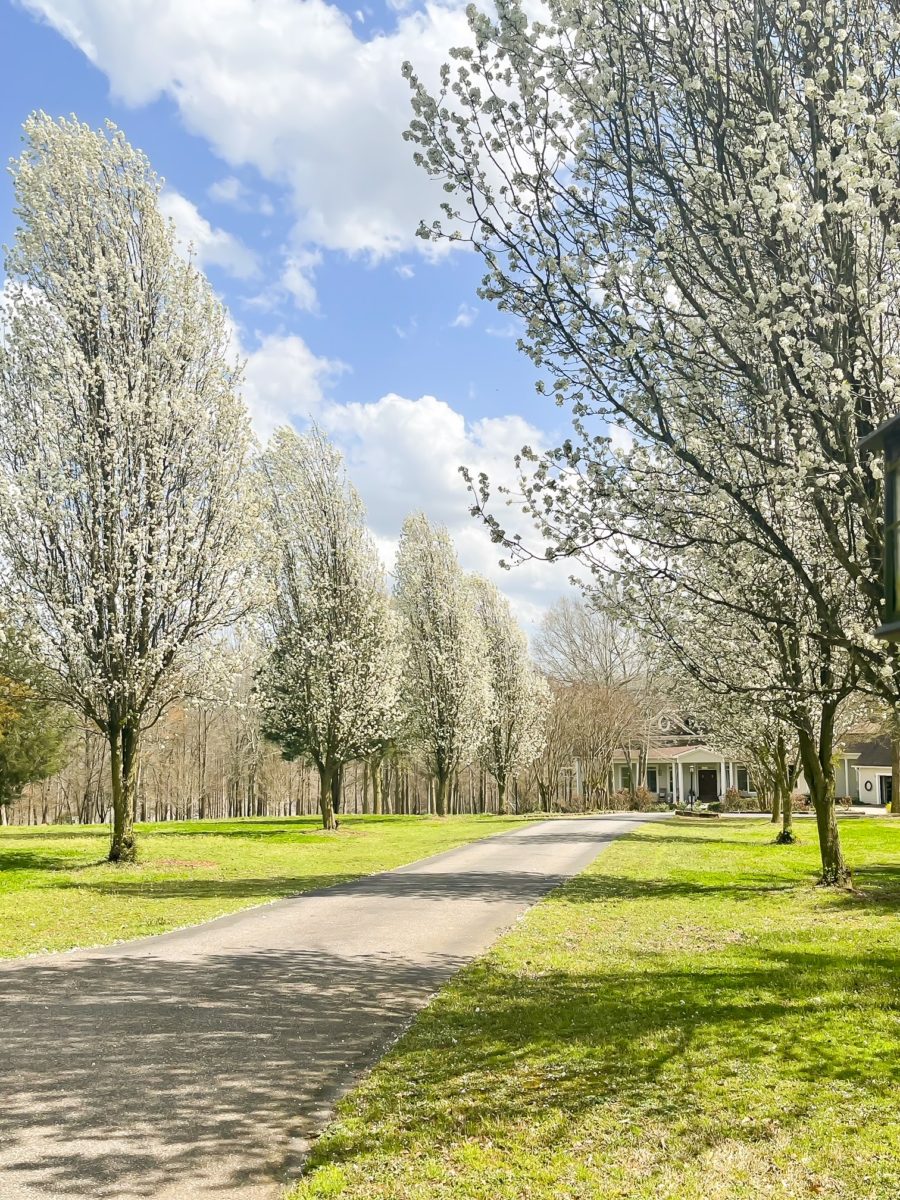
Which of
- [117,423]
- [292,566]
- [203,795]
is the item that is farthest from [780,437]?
[203,795]

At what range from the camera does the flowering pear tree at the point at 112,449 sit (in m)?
18.9

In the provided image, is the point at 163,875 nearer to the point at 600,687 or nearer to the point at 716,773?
the point at 600,687

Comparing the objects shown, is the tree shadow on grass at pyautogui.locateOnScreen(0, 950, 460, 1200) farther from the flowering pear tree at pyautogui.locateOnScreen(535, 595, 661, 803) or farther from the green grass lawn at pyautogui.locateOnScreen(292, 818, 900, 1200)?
the flowering pear tree at pyautogui.locateOnScreen(535, 595, 661, 803)

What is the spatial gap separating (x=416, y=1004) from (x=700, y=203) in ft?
23.9

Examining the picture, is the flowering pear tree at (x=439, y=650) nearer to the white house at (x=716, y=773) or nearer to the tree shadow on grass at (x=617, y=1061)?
the white house at (x=716, y=773)

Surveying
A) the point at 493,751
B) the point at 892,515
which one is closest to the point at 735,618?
the point at 892,515

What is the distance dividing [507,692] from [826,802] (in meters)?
32.7

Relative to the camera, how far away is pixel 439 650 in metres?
42.7

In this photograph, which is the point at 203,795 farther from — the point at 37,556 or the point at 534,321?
the point at 534,321

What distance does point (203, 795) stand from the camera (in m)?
61.5

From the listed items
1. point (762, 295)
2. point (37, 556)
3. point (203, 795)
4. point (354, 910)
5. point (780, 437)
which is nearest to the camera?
point (762, 295)

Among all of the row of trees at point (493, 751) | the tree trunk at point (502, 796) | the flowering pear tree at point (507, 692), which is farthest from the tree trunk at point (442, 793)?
the tree trunk at point (502, 796)

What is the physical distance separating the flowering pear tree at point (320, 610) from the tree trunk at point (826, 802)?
15988mm

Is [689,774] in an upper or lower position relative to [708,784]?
upper
